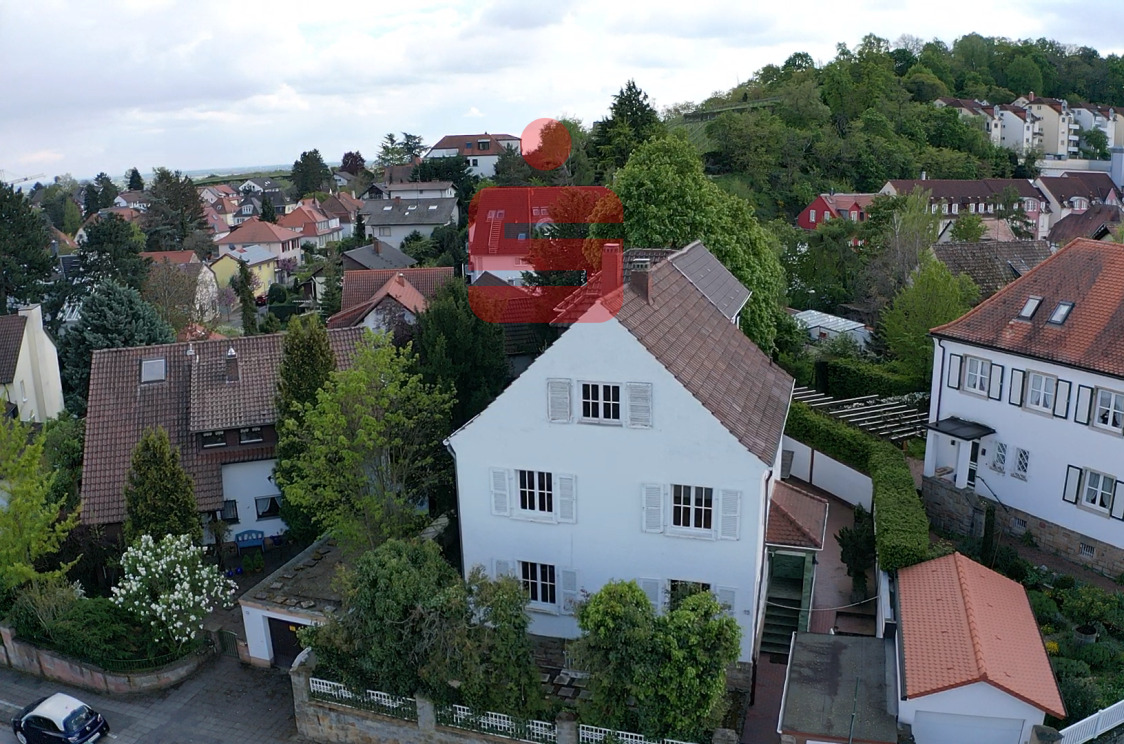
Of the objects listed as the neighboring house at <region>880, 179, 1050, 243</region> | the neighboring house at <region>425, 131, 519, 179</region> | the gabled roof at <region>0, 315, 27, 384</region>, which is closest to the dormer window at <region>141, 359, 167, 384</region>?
the gabled roof at <region>0, 315, 27, 384</region>

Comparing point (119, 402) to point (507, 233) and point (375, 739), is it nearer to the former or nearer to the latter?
point (375, 739)

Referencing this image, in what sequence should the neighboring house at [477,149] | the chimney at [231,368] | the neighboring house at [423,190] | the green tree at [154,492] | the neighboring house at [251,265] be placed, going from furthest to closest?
the neighboring house at [477,149] < the neighboring house at [423,190] < the neighboring house at [251,265] < the chimney at [231,368] < the green tree at [154,492]

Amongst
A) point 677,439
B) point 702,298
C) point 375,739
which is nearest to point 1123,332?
point 702,298

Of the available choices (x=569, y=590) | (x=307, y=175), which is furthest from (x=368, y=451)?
(x=307, y=175)

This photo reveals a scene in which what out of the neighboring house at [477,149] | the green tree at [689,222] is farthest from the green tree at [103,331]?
the neighboring house at [477,149]

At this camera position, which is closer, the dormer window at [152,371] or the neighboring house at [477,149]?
the dormer window at [152,371]

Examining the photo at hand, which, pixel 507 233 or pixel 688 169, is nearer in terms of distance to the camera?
pixel 688 169

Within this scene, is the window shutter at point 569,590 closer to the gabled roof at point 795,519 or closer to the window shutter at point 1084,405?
the gabled roof at point 795,519
